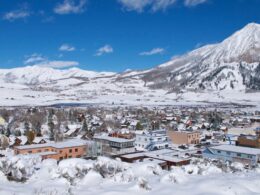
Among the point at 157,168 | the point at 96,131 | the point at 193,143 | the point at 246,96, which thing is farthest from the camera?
the point at 246,96

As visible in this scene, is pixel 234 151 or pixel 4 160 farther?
pixel 234 151

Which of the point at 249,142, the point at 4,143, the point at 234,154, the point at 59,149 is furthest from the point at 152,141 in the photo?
the point at 4,143

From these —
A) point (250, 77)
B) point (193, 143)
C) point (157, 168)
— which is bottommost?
point (193, 143)

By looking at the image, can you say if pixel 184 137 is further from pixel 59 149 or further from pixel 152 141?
pixel 59 149

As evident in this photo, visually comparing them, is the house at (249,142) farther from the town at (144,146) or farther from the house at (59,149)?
the house at (59,149)

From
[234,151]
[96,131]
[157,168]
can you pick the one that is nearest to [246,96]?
[96,131]

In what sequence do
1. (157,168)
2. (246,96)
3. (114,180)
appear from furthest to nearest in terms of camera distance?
(246,96) < (157,168) < (114,180)

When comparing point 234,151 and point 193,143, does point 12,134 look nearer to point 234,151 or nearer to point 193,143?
point 193,143
